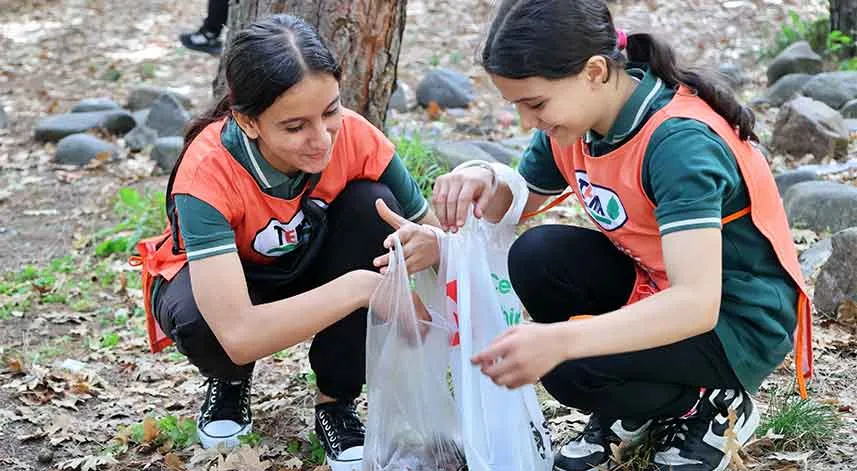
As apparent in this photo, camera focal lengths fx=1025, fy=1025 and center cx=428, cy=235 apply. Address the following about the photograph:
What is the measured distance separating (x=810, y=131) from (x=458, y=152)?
166 centimetres

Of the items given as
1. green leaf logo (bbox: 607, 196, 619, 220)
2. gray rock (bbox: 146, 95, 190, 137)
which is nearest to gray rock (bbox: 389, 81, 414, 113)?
gray rock (bbox: 146, 95, 190, 137)

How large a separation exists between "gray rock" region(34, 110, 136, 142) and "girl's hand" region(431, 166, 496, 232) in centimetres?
431

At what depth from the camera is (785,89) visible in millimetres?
6082

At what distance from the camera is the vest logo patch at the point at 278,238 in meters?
2.47

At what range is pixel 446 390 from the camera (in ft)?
7.79

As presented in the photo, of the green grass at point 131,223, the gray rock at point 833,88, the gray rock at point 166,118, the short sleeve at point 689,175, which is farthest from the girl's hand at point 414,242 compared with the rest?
the gray rock at point 833,88

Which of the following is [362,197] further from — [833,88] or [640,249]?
[833,88]

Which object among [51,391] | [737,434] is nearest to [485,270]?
[737,434]

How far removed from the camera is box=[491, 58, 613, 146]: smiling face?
2.03 m

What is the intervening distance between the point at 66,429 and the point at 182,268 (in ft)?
2.19

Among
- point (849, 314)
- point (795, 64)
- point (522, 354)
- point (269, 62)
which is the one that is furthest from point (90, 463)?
point (795, 64)

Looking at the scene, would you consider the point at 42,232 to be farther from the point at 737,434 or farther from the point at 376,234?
the point at 737,434

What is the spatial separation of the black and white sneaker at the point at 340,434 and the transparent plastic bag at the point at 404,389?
134 mm

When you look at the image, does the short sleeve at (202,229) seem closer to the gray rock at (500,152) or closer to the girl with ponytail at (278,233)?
the girl with ponytail at (278,233)
